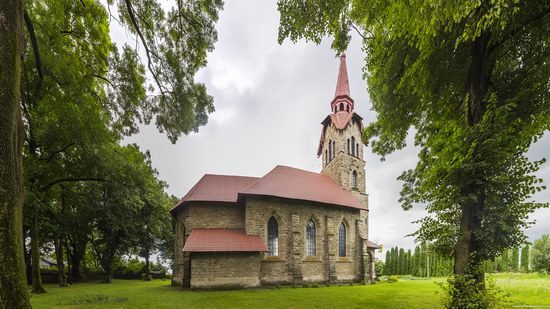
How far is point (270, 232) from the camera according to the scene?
63.1ft

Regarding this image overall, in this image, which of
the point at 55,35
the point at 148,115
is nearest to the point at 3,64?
the point at 148,115

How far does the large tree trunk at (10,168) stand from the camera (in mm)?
3957

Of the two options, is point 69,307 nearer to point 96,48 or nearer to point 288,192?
point 96,48

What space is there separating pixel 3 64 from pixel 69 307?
9504 millimetres

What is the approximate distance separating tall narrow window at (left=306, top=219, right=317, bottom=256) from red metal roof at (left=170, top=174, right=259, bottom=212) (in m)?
5.83

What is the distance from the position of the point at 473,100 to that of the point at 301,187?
15.4 m

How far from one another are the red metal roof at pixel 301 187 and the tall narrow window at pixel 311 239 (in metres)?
2.09

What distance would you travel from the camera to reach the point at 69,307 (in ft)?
32.2

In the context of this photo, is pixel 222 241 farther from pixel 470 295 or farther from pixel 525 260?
pixel 525 260

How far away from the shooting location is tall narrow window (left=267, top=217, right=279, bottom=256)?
18875 millimetres

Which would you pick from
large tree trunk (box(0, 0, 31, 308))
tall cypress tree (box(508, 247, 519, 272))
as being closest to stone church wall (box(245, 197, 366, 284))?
large tree trunk (box(0, 0, 31, 308))

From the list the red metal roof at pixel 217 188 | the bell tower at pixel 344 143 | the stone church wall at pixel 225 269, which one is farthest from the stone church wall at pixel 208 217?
the bell tower at pixel 344 143

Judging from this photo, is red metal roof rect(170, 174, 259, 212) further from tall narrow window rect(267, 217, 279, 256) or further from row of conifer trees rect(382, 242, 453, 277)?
row of conifer trees rect(382, 242, 453, 277)

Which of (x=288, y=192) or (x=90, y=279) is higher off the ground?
(x=288, y=192)
